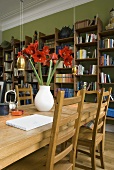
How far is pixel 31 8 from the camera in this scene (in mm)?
4551

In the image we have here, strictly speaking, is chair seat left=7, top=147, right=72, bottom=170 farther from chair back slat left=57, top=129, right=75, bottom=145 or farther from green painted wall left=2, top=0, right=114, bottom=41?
green painted wall left=2, top=0, right=114, bottom=41

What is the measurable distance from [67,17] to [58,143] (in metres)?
3.88

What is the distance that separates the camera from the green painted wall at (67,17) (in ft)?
11.8

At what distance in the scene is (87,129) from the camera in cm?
200

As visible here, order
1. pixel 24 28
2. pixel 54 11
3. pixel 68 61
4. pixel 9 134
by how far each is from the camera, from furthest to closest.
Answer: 1. pixel 24 28
2. pixel 54 11
3. pixel 68 61
4. pixel 9 134

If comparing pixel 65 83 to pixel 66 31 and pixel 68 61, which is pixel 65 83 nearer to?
pixel 66 31

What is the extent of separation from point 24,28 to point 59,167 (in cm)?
487

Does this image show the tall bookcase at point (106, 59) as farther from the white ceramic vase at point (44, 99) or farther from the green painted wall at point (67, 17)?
the white ceramic vase at point (44, 99)

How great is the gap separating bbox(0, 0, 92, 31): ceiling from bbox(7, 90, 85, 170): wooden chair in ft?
11.9

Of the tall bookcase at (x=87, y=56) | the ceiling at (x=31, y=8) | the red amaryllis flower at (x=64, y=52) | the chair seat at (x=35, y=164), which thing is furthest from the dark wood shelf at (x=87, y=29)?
the chair seat at (x=35, y=164)

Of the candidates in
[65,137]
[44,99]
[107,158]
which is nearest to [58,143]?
[65,137]

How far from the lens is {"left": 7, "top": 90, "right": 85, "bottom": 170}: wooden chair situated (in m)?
0.93

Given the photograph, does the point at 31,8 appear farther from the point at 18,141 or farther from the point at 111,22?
the point at 18,141

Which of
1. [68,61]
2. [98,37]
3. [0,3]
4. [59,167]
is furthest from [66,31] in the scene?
[59,167]
